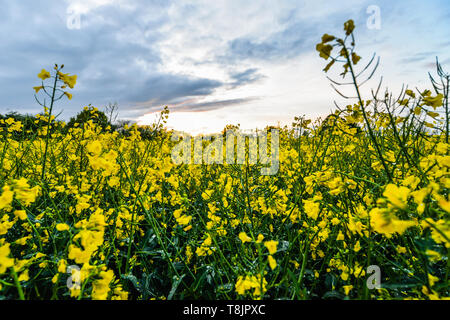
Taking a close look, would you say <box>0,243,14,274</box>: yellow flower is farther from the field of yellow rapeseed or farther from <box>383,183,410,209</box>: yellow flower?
<box>383,183,410,209</box>: yellow flower

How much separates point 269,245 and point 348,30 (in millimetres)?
968

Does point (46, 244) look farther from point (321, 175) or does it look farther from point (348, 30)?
point (348, 30)

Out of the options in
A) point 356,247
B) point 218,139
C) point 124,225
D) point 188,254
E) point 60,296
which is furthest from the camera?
point 218,139

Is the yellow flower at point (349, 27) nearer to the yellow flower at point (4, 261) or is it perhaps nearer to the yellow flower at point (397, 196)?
the yellow flower at point (397, 196)

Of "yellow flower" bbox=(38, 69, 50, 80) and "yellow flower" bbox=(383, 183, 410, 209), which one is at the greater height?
"yellow flower" bbox=(38, 69, 50, 80)

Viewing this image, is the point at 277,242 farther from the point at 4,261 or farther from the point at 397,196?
the point at 4,261

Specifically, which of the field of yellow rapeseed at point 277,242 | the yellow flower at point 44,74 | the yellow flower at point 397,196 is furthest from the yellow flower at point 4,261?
the yellow flower at point 44,74

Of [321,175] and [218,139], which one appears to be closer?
[321,175]

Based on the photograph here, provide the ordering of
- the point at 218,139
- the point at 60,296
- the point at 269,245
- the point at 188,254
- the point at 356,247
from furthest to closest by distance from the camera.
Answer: the point at 218,139 → the point at 188,254 → the point at 60,296 → the point at 356,247 → the point at 269,245

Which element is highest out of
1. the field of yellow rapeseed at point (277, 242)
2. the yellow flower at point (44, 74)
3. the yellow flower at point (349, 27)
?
the yellow flower at point (44, 74)

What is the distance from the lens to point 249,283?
982 millimetres

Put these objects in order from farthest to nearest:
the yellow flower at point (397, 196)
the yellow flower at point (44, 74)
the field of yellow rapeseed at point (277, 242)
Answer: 1. the yellow flower at point (44, 74)
2. the field of yellow rapeseed at point (277, 242)
3. the yellow flower at point (397, 196)

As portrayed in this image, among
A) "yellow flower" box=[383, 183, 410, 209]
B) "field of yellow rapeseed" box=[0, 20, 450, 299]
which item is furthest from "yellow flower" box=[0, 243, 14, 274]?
"yellow flower" box=[383, 183, 410, 209]
